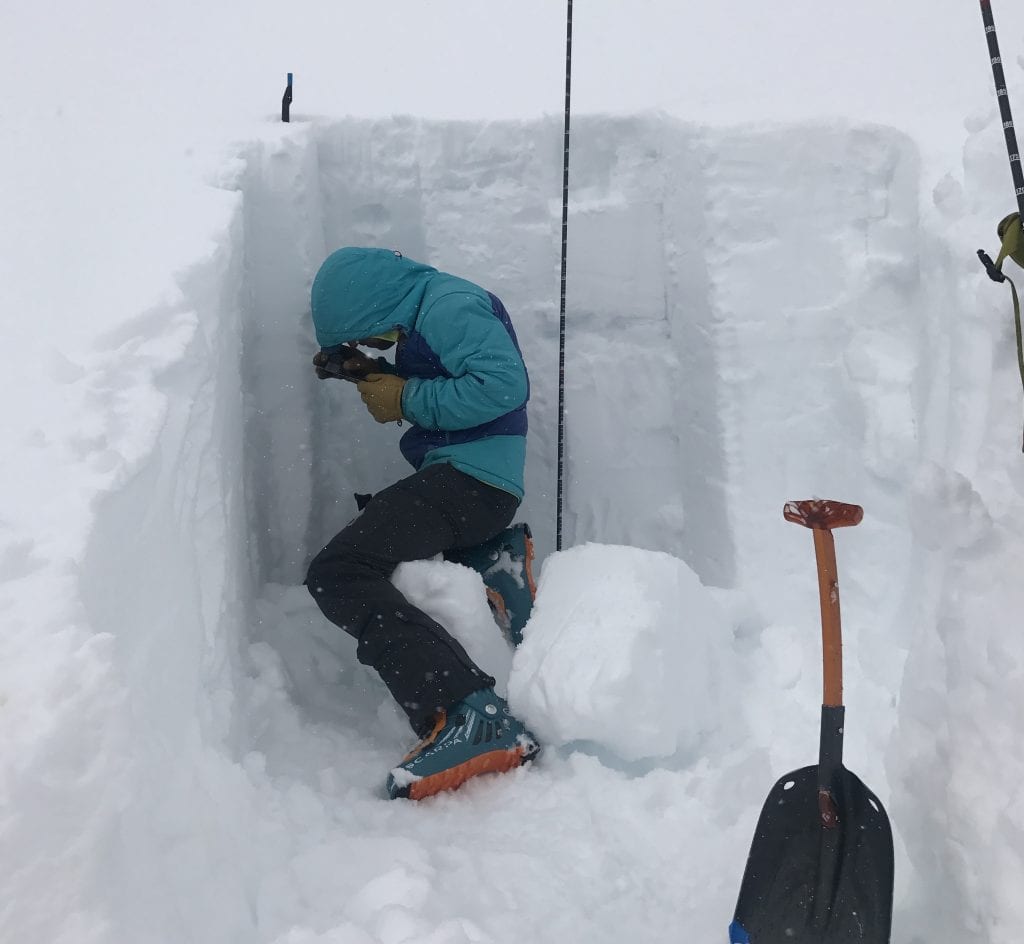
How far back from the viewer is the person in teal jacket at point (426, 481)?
97.7 inches

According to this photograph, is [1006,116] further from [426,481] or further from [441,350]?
[426,481]

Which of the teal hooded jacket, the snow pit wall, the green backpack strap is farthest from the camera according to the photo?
the teal hooded jacket

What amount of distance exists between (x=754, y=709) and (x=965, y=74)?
8.70ft

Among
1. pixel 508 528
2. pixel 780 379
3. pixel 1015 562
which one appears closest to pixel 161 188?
pixel 508 528

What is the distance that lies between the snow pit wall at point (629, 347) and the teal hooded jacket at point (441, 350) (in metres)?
0.38

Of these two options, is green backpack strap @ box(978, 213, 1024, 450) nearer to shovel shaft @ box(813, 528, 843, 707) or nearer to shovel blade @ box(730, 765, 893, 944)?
shovel shaft @ box(813, 528, 843, 707)

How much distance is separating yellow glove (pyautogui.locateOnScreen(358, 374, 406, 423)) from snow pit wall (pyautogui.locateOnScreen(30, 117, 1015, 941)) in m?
0.45

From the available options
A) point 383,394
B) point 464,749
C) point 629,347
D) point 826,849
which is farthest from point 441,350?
point 826,849

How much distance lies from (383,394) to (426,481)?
37cm

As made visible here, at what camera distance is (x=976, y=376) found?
2.12 m

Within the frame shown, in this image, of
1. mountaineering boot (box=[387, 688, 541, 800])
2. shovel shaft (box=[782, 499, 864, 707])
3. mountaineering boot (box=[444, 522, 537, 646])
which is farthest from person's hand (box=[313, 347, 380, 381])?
shovel shaft (box=[782, 499, 864, 707])

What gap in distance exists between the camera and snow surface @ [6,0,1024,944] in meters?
1.70

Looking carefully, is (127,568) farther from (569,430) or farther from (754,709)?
(569,430)

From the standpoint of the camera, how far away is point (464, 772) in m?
2.41
